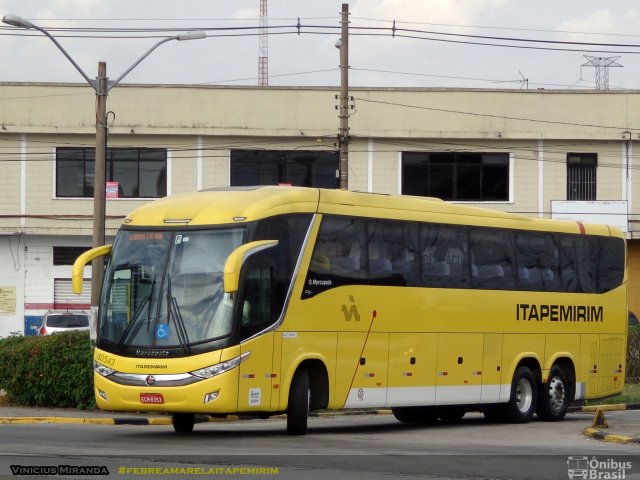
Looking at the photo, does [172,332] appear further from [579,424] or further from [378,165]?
[378,165]

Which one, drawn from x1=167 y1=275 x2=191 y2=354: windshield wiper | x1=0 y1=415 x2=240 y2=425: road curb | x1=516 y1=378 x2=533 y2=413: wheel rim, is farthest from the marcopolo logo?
x1=0 y1=415 x2=240 y2=425: road curb

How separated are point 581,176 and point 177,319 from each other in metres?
38.1

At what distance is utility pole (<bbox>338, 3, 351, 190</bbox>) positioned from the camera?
34.0 m

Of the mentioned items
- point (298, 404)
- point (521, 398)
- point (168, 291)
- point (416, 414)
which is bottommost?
point (416, 414)

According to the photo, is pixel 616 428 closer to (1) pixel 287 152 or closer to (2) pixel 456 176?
(2) pixel 456 176

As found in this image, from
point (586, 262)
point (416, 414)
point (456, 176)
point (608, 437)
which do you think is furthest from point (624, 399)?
point (456, 176)

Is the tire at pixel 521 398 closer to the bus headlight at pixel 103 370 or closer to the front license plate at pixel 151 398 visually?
the front license plate at pixel 151 398

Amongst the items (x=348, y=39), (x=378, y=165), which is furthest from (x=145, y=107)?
(x=348, y=39)

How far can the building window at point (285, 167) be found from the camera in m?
52.0

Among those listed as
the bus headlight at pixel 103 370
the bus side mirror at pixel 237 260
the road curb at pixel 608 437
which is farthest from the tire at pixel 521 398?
the bus headlight at pixel 103 370

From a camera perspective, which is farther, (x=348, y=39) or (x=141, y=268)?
(x=348, y=39)

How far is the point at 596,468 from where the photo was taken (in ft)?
45.3

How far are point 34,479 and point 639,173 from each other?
1730 inches

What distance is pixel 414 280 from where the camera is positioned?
808 inches
